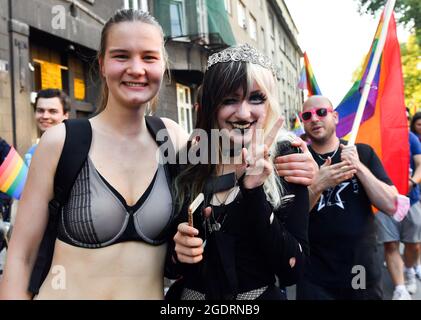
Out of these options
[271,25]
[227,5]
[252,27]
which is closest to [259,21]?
[252,27]

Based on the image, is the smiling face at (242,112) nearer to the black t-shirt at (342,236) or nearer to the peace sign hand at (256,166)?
the peace sign hand at (256,166)

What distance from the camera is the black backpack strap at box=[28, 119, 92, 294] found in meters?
1.45

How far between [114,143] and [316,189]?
1.40 metres

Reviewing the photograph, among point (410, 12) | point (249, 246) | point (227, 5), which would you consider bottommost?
point (249, 246)

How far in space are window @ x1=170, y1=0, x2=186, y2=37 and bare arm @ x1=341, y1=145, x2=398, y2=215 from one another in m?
4.04

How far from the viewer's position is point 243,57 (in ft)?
5.46

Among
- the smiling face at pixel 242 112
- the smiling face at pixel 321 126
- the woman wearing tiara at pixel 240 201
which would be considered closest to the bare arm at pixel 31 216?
the woman wearing tiara at pixel 240 201

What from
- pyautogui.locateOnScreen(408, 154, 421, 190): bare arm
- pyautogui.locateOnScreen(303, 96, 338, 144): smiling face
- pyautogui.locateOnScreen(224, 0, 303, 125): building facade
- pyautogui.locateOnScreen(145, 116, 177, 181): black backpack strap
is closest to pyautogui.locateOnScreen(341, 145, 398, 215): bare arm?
pyautogui.locateOnScreen(303, 96, 338, 144): smiling face

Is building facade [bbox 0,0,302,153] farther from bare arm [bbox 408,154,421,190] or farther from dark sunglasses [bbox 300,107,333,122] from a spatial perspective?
bare arm [bbox 408,154,421,190]

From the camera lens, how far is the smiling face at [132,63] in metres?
1.53

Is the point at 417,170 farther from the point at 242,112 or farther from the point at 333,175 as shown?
the point at 242,112

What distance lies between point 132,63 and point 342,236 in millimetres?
1849

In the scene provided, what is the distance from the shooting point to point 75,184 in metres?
1.47
